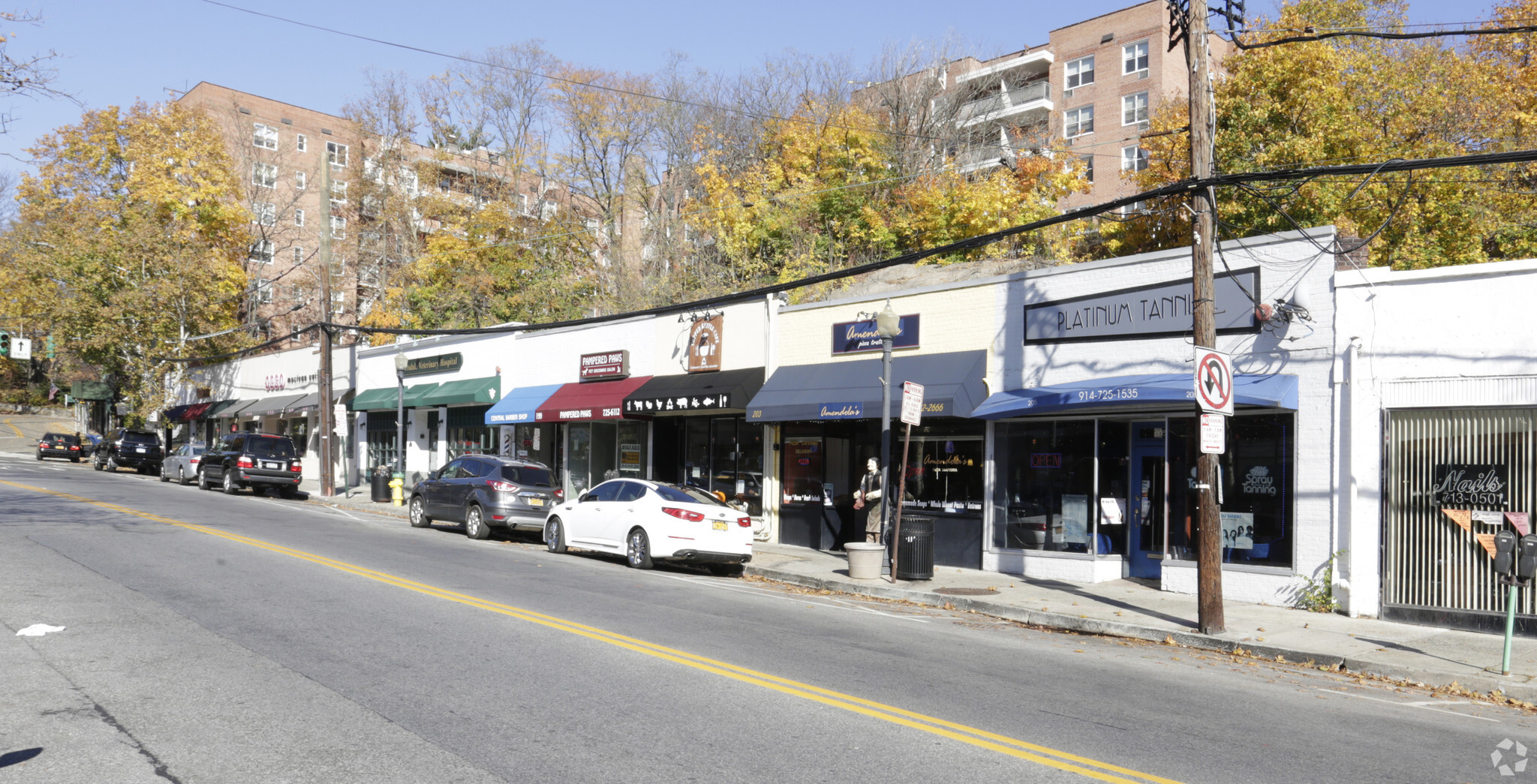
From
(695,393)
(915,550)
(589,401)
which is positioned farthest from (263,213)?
(915,550)

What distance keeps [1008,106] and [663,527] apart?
34012mm

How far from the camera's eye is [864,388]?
19.0 metres

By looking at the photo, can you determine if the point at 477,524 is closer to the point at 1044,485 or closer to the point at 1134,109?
the point at 1044,485

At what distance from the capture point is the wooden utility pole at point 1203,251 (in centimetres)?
1190

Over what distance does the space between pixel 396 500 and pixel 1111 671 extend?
24701 millimetres

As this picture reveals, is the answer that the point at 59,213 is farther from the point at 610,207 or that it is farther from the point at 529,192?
the point at 610,207

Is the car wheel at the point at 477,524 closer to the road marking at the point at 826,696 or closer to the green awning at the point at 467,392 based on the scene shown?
the road marking at the point at 826,696

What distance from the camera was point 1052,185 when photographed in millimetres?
33281

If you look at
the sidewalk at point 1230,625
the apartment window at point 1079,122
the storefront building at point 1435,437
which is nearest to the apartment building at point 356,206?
the apartment window at point 1079,122

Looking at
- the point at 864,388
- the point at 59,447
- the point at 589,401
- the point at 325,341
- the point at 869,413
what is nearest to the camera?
the point at 869,413

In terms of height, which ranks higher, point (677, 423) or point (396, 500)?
point (677, 423)

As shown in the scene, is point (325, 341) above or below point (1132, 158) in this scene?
below

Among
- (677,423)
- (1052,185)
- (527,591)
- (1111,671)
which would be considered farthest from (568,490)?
(1111,671)

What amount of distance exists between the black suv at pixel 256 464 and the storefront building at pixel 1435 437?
28392mm
